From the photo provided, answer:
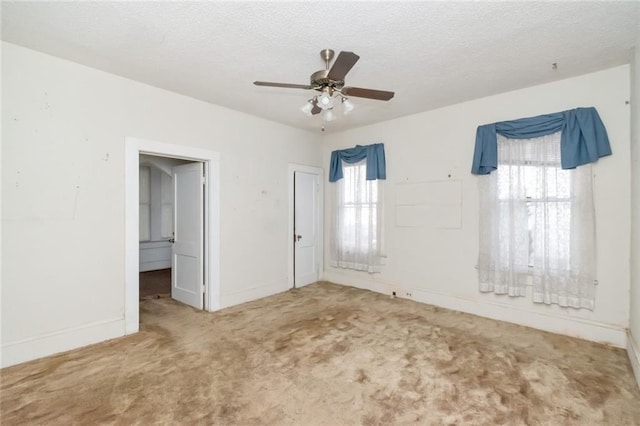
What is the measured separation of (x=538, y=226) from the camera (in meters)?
3.34

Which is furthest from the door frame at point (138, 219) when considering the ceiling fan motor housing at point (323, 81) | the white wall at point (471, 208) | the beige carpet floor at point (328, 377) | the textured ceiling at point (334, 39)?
the white wall at point (471, 208)

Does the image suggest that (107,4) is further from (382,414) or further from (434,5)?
(382,414)

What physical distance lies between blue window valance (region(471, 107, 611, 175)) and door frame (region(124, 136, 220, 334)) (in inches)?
141

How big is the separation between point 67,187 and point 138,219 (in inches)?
27.8

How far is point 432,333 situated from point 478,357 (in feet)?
1.88

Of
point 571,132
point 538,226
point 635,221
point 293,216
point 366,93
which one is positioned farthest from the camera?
point 293,216

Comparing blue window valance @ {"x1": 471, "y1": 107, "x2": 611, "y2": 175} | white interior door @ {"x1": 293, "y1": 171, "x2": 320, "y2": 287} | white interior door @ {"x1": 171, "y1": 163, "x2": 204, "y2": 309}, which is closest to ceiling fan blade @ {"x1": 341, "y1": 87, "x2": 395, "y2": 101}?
blue window valance @ {"x1": 471, "y1": 107, "x2": 611, "y2": 175}

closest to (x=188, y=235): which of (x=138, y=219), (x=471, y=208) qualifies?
(x=138, y=219)

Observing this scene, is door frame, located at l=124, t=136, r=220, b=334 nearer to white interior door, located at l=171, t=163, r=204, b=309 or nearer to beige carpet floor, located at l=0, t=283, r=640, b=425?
white interior door, located at l=171, t=163, r=204, b=309

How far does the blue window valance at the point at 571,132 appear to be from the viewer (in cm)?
298

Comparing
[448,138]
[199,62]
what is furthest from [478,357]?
[199,62]

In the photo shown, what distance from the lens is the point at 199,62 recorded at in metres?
2.84

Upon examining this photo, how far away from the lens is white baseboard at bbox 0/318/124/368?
2.55 m

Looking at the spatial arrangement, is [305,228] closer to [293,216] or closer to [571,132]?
[293,216]
